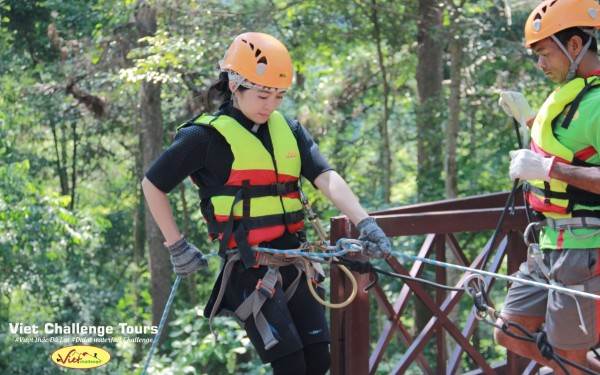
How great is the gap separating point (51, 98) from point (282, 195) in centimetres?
1050

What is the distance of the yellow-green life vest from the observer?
2.79 meters

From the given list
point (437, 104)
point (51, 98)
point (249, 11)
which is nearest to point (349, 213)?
point (249, 11)

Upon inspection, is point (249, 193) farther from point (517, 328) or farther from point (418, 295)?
point (517, 328)

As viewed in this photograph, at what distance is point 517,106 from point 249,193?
1.12m

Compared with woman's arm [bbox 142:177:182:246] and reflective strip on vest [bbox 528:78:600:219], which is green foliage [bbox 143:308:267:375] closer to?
woman's arm [bbox 142:177:182:246]

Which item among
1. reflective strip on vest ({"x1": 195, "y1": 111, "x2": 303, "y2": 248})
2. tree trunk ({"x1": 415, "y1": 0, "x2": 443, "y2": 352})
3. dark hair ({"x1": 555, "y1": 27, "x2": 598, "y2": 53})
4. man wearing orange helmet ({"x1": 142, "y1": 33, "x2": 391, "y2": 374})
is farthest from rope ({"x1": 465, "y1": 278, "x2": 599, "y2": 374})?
tree trunk ({"x1": 415, "y1": 0, "x2": 443, "y2": 352})

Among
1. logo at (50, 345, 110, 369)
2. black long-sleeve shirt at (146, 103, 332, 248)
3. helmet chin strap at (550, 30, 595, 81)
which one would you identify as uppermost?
helmet chin strap at (550, 30, 595, 81)

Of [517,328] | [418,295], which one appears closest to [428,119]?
[418,295]

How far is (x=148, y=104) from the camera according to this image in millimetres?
10445

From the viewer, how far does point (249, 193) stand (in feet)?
9.22

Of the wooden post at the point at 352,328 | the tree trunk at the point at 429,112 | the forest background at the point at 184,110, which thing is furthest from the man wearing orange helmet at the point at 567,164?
the tree trunk at the point at 429,112

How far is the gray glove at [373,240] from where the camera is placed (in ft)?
8.98

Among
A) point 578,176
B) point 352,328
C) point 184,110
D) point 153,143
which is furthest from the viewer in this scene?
point 184,110

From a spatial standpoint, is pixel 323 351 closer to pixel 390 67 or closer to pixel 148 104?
pixel 148 104
